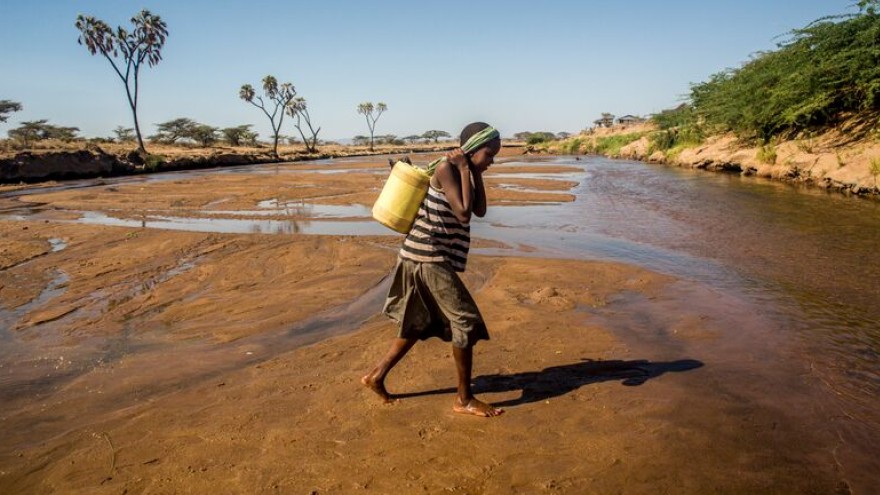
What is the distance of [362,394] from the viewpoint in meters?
3.38

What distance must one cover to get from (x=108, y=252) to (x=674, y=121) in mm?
32955

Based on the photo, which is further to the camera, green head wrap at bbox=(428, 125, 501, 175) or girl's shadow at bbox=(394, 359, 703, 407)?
girl's shadow at bbox=(394, 359, 703, 407)

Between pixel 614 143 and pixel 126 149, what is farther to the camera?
pixel 614 143

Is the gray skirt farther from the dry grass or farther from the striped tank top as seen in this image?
the dry grass

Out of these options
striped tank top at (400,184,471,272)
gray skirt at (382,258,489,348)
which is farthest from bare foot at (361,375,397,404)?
striped tank top at (400,184,471,272)

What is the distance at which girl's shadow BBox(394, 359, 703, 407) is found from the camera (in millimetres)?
3365

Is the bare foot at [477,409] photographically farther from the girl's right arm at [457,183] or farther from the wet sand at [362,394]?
the girl's right arm at [457,183]

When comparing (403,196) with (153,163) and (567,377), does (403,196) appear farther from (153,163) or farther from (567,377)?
(153,163)

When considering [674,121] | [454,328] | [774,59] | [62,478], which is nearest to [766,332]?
[454,328]

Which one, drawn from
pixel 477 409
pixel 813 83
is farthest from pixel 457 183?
pixel 813 83

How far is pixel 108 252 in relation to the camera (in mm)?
7980

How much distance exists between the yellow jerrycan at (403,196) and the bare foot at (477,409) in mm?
1122

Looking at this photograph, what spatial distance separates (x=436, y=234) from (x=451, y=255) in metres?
0.16

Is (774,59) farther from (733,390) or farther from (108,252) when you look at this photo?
(108,252)
